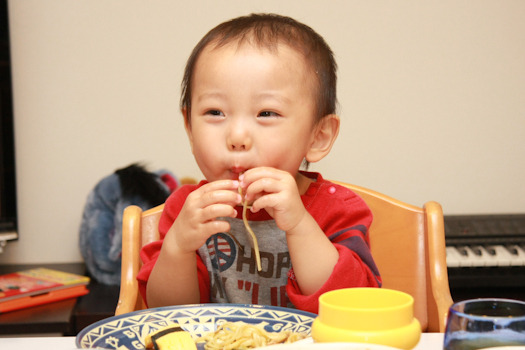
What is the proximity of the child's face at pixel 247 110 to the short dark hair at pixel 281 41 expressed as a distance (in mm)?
29

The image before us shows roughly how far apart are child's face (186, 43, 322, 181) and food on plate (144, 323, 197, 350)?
346mm

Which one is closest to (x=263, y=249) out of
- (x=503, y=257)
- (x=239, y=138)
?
(x=239, y=138)

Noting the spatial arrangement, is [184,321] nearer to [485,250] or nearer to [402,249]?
[402,249]

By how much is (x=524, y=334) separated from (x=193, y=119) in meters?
0.66

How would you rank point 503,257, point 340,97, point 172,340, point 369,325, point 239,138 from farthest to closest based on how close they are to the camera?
point 340,97
point 503,257
point 239,138
point 172,340
point 369,325

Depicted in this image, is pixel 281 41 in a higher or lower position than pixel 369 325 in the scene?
higher

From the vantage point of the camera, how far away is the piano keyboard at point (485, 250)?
2.03 meters

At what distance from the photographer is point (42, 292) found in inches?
76.9

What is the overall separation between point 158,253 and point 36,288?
1.04 metres

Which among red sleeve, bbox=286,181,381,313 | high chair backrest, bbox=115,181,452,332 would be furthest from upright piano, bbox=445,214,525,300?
red sleeve, bbox=286,181,381,313

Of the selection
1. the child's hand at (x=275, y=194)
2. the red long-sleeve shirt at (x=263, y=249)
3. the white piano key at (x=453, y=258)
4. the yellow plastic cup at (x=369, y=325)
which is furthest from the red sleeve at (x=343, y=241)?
the white piano key at (x=453, y=258)

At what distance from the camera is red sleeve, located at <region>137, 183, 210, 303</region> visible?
1059 millimetres

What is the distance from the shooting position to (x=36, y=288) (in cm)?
194

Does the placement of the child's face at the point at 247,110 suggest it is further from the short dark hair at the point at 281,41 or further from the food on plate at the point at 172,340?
the food on plate at the point at 172,340
